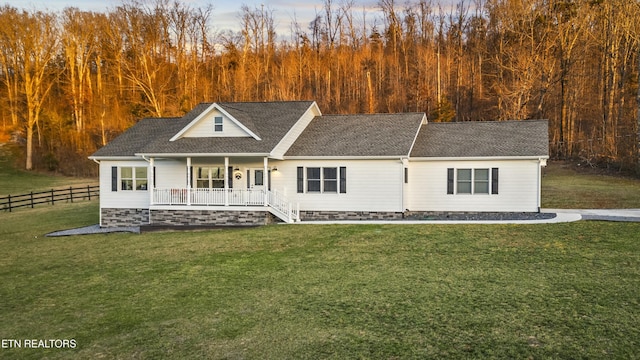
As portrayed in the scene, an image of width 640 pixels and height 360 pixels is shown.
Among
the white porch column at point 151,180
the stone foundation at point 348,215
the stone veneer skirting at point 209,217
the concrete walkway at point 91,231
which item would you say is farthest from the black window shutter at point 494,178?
the concrete walkway at point 91,231

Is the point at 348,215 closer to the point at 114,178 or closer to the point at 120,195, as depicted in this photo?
the point at 120,195

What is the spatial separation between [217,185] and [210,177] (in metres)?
0.45

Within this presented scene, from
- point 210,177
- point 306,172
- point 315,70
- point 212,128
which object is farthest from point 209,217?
point 315,70

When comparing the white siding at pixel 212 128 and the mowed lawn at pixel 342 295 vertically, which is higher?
the white siding at pixel 212 128

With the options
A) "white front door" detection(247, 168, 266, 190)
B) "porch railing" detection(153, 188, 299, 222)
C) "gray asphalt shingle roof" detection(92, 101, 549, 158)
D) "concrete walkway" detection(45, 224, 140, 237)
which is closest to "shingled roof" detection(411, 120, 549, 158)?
"gray asphalt shingle roof" detection(92, 101, 549, 158)

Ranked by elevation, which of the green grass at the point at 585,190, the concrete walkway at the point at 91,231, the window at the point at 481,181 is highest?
the window at the point at 481,181

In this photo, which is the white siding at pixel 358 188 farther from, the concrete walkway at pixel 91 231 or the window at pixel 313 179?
the concrete walkway at pixel 91 231

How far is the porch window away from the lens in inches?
875

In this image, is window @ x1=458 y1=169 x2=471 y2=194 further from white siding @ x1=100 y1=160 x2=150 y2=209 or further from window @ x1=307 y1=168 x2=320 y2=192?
white siding @ x1=100 y1=160 x2=150 y2=209

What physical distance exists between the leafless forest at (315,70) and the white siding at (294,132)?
1570cm

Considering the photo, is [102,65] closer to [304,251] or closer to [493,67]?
[493,67]

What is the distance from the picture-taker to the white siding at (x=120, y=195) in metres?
22.5

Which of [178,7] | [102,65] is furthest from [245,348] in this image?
[102,65]

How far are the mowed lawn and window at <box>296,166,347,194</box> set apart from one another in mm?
4244
